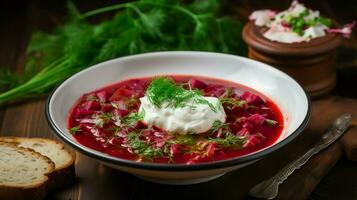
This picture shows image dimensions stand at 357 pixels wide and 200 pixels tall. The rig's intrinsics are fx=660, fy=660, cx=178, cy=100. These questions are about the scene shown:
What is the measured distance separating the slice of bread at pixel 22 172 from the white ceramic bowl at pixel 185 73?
0.24 meters

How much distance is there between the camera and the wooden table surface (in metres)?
3.77

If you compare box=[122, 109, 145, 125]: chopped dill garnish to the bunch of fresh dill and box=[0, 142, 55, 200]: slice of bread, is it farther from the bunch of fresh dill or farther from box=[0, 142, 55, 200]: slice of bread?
the bunch of fresh dill

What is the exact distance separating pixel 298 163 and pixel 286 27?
4.81 feet

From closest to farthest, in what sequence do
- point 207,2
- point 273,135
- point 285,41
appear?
point 273,135
point 285,41
point 207,2

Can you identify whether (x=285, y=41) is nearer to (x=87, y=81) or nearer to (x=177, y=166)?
(x=87, y=81)

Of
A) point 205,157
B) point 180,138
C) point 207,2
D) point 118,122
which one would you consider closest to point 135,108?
point 118,122

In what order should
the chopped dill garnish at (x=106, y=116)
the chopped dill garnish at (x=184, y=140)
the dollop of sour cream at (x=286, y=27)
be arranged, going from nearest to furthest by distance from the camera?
the chopped dill garnish at (x=184, y=140) < the chopped dill garnish at (x=106, y=116) < the dollop of sour cream at (x=286, y=27)

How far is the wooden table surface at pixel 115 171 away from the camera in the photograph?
12.4ft

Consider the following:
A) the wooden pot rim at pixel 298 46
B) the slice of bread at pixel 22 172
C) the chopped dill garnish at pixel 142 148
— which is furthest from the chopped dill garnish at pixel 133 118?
the wooden pot rim at pixel 298 46

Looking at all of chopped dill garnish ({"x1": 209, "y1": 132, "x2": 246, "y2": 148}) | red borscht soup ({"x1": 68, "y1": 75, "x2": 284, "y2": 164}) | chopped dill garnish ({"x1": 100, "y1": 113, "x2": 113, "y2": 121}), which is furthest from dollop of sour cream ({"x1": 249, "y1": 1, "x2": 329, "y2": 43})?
chopped dill garnish ({"x1": 100, "y1": 113, "x2": 113, "y2": 121})

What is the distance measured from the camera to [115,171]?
157 inches

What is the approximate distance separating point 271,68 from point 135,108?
102 cm

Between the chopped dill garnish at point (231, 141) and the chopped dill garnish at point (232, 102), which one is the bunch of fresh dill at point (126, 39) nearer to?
the chopped dill garnish at point (232, 102)

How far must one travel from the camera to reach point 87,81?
4.54 meters
